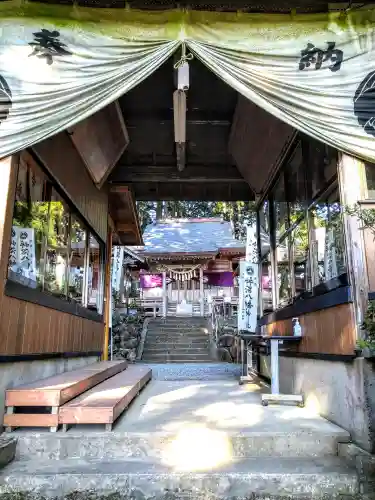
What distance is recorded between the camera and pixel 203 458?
3299mm

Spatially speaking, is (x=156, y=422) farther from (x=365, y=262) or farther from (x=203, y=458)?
(x=365, y=262)

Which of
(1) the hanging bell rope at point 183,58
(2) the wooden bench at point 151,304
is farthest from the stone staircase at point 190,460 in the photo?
(2) the wooden bench at point 151,304

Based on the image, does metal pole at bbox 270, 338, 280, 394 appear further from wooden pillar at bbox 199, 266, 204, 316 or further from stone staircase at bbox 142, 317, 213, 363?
wooden pillar at bbox 199, 266, 204, 316

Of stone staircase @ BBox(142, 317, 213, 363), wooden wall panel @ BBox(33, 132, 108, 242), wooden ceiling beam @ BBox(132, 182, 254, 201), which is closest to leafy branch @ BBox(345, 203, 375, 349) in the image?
wooden wall panel @ BBox(33, 132, 108, 242)

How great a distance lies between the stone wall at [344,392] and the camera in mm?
3316

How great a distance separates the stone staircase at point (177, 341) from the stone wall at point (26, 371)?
35.6 ft

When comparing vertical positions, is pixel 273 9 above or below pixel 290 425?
above

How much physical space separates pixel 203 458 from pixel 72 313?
11.9ft

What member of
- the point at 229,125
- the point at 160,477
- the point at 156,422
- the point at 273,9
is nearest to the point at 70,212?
the point at 229,125

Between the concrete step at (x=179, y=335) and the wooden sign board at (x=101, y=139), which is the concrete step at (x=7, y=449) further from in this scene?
the concrete step at (x=179, y=335)

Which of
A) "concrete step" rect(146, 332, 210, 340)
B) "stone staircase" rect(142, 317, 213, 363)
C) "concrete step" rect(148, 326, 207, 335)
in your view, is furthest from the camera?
"concrete step" rect(148, 326, 207, 335)

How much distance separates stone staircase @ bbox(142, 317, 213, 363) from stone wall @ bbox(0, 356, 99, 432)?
1084 cm

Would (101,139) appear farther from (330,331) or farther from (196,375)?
(196,375)

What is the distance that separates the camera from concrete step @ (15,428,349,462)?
337cm
